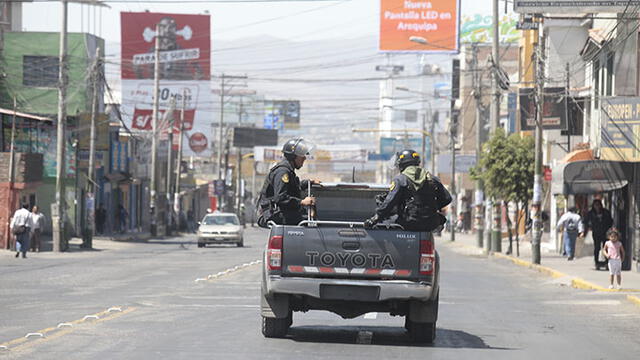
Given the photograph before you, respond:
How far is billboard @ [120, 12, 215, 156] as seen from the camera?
112375 millimetres

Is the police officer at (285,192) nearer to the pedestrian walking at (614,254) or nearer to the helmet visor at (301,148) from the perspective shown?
the helmet visor at (301,148)

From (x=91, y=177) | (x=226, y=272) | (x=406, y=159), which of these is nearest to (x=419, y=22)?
(x=91, y=177)

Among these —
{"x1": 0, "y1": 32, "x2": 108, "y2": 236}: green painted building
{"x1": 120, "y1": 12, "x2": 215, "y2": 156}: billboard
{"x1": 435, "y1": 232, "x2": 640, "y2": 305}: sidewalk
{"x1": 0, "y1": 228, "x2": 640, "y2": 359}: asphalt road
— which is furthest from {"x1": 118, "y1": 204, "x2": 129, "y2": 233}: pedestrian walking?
{"x1": 0, "y1": 228, "x2": 640, "y2": 359}: asphalt road

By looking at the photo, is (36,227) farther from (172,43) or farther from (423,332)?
(172,43)

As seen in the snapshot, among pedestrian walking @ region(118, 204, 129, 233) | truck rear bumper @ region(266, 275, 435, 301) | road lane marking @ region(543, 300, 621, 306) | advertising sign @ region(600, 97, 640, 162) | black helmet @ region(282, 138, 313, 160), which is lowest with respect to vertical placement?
pedestrian walking @ region(118, 204, 129, 233)

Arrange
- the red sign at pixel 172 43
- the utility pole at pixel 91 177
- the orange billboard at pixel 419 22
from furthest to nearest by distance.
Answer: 1. the red sign at pixel 172 43
2. the orange billboard at pixel 419 22
3. the utility pole at pixel 91 177

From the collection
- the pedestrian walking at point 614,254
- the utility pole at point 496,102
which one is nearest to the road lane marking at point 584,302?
the pedestrian walking at point 614,254

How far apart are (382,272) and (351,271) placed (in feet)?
1.17

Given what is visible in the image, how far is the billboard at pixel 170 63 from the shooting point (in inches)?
4424

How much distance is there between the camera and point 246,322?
17422 mm

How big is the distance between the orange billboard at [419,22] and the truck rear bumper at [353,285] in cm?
7799

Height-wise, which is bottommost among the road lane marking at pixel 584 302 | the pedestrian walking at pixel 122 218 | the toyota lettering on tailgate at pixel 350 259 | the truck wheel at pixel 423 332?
the pedestrian walking at pixel 122 218

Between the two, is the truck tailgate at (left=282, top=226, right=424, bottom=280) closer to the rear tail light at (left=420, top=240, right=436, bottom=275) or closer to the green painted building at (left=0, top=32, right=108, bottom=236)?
the rear tail light at (left=420, top=240, right=436, bottom=275)

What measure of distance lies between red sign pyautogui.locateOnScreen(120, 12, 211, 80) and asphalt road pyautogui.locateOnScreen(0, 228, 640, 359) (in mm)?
81048
